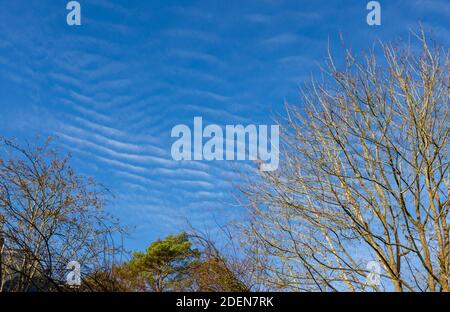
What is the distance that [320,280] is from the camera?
8.53 metres

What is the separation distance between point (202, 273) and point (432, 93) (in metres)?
6.66

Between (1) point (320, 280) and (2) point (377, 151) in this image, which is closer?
(1) point (320, 280)
